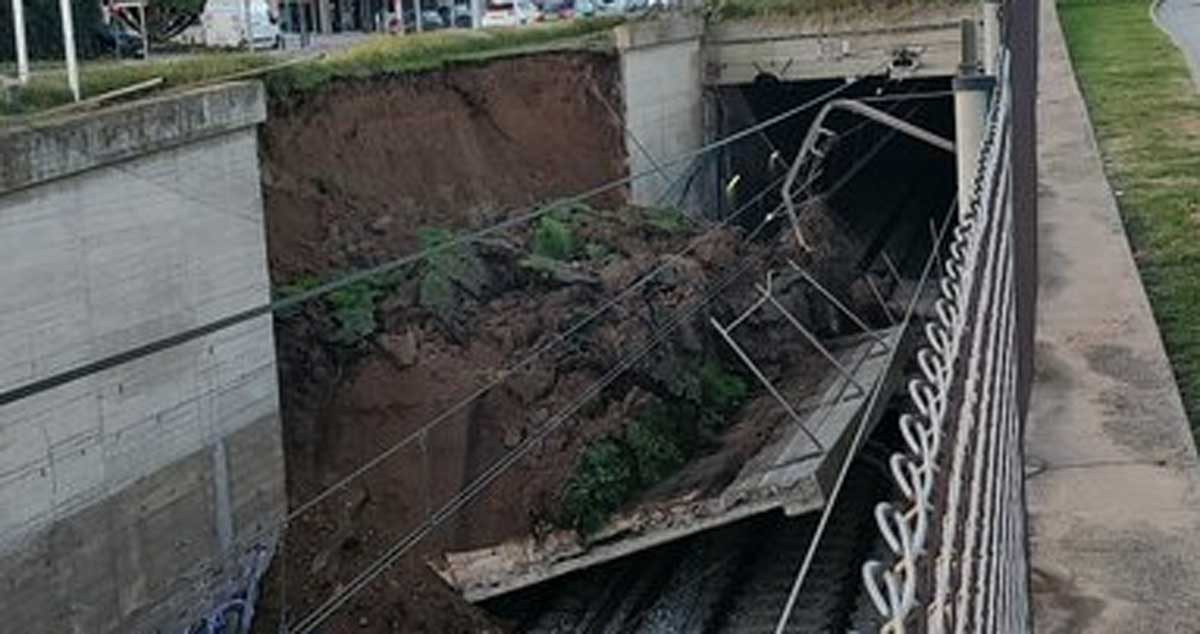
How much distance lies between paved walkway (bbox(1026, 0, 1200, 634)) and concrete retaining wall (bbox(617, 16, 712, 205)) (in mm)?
9008

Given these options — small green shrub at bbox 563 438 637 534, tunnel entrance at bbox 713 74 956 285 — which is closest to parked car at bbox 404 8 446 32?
tunnel entrance at bbox 713 74 956 285

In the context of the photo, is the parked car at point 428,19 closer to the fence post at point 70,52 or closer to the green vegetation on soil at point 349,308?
the green vegetation on soil at point 349,308

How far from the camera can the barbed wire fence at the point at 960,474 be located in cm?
236

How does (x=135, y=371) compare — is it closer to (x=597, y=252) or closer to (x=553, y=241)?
(x=553, y=241)

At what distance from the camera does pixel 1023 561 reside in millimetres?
5750

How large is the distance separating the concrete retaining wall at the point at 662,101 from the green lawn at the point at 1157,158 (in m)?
6.03

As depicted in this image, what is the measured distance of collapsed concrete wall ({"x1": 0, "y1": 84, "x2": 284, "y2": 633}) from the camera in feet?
35.7

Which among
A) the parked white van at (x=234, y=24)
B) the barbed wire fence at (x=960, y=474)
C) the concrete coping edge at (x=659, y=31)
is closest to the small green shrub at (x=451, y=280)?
the concrete coping edge at (x=659, y=31)

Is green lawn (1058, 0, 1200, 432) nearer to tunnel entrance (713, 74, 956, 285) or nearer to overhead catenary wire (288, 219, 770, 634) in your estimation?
tunnel entrance (713, 74, 956, 285)

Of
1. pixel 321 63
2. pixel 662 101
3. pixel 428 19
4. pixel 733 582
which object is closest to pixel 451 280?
pixel 321 63

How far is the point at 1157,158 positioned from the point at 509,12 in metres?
24.8

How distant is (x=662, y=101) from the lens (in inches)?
968

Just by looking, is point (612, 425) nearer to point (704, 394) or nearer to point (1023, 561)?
point (704, 394)

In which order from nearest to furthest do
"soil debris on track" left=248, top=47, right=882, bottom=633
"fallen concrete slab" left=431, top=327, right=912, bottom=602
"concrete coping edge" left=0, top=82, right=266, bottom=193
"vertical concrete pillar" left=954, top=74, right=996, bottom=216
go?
"vertical concrete pillar" left=954, top=74, right=996, bottom=216 → "concrete coping edge" left=0, top=82, right=266, bottom=193 → "fallen concrete slab" left=431, top=327, right=912, bottom=602 → "soil debris on track" left=248, top=47, right=882, bottom=633
